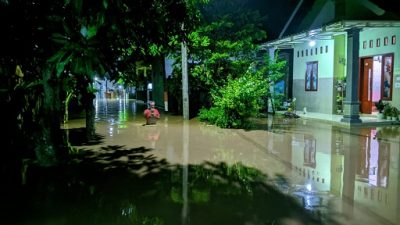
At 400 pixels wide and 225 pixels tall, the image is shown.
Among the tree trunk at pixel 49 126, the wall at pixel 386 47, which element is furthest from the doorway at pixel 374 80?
the tree trunk at pixel 49 126

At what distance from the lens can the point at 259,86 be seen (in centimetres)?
1551

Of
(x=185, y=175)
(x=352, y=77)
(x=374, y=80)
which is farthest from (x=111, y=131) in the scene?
(x=374, y=80)

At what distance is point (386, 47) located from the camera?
17469 millimetres

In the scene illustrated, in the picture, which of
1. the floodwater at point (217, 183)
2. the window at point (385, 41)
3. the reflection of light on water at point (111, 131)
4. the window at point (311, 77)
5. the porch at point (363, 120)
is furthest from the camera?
the window at point (311, 77)

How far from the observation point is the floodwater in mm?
5738

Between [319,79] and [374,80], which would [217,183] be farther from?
[319,79]

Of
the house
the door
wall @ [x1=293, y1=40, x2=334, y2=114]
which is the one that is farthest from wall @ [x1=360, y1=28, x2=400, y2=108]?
wall @ [x1=293, y1=40, x2=334, y2=114]

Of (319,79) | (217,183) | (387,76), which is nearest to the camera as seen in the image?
(217,183)

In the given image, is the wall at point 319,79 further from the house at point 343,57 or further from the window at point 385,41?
the window at point 385,41

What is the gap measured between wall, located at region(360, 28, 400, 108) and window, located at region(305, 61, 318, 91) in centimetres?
290

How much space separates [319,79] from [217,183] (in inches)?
587

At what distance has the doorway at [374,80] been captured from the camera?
58.0 ft

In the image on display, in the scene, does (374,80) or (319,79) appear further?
(319,79)

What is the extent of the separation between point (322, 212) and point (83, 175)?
4538mm
